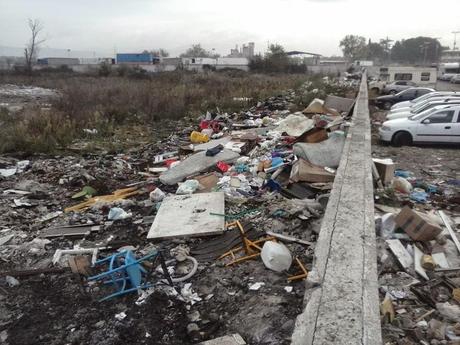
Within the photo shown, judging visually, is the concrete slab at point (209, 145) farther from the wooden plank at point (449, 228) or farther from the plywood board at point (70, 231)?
the wooden plank at point (449, 228)

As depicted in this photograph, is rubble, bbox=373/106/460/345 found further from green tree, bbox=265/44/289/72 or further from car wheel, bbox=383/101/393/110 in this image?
green tree, bbox=265/44/289/72

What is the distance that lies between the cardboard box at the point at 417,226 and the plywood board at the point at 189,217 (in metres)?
2.37

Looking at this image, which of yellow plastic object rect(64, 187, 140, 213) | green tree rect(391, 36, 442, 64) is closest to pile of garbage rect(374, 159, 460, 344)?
yellow plastic object rect(64, 187, 140, 213)

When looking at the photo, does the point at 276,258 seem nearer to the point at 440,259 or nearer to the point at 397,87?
the point at 440,259

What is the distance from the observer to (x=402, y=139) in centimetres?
1229

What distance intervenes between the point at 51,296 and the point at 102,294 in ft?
1.81

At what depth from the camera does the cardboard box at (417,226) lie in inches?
183

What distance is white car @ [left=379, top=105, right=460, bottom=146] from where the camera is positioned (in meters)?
11.8

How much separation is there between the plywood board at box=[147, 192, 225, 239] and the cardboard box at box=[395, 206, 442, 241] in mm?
2366

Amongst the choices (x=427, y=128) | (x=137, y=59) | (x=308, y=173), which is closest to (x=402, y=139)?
(x=427, y=128)

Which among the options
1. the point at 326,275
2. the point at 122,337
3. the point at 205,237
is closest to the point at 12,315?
the point at 122,337

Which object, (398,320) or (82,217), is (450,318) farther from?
(82,217)

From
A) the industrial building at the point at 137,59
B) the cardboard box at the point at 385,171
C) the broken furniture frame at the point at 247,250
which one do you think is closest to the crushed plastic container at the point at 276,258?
the broken furniture frame at the point at 247,250

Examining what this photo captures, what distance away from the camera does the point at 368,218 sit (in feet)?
16.2
